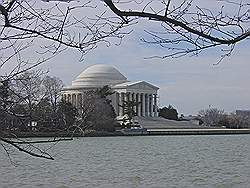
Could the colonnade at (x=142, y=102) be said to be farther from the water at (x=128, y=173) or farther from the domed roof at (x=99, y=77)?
the water at (x=128, y=173)

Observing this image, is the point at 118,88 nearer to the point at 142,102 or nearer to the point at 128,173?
the point at 142,102

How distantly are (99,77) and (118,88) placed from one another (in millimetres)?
6195

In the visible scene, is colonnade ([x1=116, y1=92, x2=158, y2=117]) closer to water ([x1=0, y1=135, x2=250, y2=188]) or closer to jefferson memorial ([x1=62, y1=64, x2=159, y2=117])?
jefferson memorial ([x1=62, y1=64, x2=159, y2=117])

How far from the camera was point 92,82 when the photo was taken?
9981 cm

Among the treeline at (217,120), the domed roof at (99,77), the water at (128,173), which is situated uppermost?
the domed roof at (99,77)

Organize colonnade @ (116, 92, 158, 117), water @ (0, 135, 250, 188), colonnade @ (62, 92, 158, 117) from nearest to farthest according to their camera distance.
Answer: water @ (0, 135, 250, 188)
colonnade @ (62, 92, 158, 117)
colonnade @ (116, 92, 158, 117)

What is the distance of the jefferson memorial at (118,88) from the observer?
9594 centimetres

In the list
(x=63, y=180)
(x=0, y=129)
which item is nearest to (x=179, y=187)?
(x=63, y=180)

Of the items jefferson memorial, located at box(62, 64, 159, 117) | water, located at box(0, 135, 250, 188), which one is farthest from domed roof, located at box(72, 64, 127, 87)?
water, located at box(0, 135, 250, 188)

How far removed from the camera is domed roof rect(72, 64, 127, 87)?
99887 mm

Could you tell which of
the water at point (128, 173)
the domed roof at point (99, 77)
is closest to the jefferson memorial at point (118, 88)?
the domed roof at point (99, 77)

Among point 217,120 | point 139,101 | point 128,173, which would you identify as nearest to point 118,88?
point 139,101

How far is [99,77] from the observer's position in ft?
333

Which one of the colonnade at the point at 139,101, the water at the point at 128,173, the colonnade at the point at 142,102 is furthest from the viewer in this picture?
the colonnade at the point at 142,102
